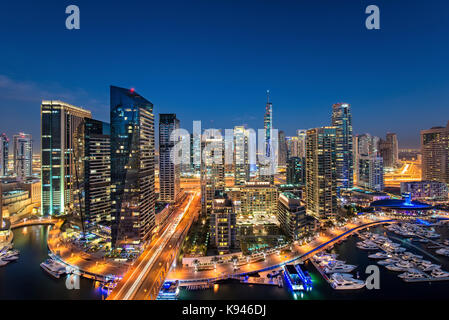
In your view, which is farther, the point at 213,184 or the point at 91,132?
the point at 213,184

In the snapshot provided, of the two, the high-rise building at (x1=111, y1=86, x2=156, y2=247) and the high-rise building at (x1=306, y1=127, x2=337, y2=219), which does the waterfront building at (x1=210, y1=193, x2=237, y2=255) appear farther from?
the high-rise building at (x1=306, y1=127, x2=337, y2=219)

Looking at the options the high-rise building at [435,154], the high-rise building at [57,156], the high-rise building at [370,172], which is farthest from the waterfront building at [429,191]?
the high-rise building at [57,156]

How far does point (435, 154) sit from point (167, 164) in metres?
32.9

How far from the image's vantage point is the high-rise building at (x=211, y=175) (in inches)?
739

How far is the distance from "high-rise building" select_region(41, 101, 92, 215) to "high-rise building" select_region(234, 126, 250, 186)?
1510cm

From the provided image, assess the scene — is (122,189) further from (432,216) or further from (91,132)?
(432,216)

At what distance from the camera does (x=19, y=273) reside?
1086 centimetres

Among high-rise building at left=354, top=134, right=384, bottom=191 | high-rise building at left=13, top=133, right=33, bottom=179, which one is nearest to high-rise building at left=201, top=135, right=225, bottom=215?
high-rise building at left=354, top=134, right=384, bottom=191

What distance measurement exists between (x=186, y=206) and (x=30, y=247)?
1136cm

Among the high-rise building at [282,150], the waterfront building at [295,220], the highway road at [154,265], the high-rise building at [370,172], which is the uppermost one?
the high-rise building at [282,150]

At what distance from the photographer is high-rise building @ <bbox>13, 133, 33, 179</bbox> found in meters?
27.1

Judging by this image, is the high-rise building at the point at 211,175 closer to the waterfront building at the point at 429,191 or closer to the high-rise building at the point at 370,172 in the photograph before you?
the waterfront building at the point at 429,191

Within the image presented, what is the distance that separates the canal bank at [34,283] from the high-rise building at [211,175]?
1021 cm
